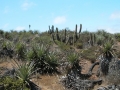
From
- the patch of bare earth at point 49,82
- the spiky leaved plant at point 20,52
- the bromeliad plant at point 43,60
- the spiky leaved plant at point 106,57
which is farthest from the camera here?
the spiky leaved plant at point 20,52

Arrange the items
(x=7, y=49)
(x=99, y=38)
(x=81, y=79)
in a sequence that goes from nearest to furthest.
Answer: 1. (x=81, y=79)
2. (x=7, y=49)
3. (x=99, y=38)

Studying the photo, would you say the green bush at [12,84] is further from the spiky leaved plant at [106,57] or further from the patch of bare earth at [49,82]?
Answer: the spiky leaved plant at [106,57]

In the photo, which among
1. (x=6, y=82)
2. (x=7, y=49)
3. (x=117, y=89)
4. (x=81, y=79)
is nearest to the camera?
(x=6, y=82)

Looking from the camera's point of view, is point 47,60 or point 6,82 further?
point 47,60

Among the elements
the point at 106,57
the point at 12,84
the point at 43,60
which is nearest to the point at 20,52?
the point at 43,60

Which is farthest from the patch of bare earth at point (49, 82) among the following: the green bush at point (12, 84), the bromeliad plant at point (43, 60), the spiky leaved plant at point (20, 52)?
the spiky leaved plant at point (20, 52)

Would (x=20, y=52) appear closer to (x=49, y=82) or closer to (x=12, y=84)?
(x=49, y=82)

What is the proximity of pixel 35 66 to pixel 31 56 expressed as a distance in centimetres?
74

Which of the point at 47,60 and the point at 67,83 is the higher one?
the point at 47,60

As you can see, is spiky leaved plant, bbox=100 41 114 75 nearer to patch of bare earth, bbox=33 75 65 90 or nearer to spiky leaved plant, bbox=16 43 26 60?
patch of bare earth, bbox=33 75 65 90

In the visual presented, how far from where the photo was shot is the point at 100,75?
19.5m

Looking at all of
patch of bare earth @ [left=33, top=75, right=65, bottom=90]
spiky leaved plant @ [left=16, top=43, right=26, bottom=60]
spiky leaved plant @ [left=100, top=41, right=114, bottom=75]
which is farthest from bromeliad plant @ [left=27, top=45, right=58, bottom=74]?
spiky leaved plant @ [left=100, top=41, right=114, bottom=75]

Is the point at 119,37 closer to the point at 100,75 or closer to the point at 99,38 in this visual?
the point at 99,38

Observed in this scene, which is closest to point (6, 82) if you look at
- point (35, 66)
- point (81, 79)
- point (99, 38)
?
point (35, 66)
